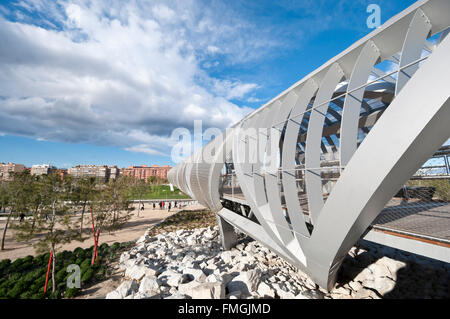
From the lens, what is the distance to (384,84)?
245 inches

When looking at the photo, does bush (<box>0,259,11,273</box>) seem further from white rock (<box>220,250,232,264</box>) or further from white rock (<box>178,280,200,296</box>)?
white rock (<box>220,250,232,264</box>)

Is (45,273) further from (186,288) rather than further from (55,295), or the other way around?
(186,288)

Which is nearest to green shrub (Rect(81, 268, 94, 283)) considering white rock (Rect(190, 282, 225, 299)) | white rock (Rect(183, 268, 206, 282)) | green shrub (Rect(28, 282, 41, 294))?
green shrub (Rect(28, 282, 41, 294))

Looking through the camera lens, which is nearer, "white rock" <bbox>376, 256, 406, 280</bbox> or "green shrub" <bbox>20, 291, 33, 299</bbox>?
"white rock" <bbox>376, 256, 406, 280</bbox>

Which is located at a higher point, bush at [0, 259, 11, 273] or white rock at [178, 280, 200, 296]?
white rock at [178, 280, 200, 296]

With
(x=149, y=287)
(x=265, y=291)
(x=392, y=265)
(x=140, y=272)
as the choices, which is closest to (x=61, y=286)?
(x=140, y=272)

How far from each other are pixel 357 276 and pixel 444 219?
4.59 metres

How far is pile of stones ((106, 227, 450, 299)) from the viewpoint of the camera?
250 inches

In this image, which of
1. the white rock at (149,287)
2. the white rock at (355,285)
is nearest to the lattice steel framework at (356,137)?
the white rock at (355,285)

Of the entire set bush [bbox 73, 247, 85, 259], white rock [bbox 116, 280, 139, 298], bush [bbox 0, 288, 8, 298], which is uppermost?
white rock [bbox 116, 280, 139, 298]

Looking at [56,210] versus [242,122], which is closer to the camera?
[242,122]

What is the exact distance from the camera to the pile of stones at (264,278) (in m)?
6.34

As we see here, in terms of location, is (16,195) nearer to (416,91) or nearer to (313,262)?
(313,262)
